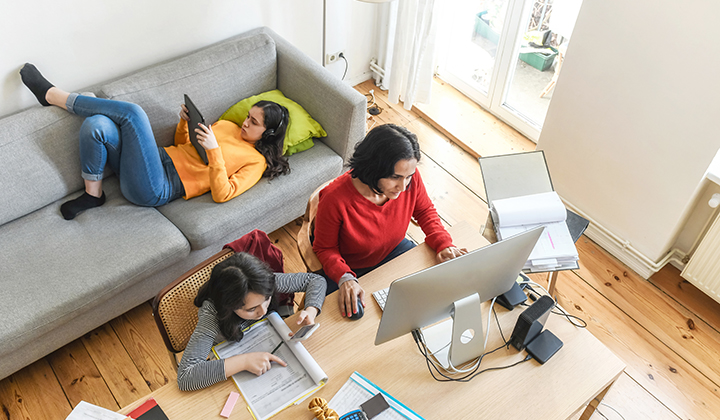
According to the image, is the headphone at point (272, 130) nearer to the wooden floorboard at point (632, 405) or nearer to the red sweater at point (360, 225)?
the red sweater at point (360, 225)

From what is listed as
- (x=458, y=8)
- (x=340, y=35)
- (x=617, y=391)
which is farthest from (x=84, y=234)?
(x=458, y=8)

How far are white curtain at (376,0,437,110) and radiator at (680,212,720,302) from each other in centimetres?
172

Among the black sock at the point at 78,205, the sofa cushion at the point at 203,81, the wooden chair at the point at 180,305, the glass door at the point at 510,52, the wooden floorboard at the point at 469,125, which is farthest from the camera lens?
the wooden floorboard at the point at 469,125

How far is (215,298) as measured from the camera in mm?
1474

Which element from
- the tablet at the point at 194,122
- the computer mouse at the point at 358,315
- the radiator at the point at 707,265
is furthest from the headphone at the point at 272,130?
the radiator at the point at 707,265

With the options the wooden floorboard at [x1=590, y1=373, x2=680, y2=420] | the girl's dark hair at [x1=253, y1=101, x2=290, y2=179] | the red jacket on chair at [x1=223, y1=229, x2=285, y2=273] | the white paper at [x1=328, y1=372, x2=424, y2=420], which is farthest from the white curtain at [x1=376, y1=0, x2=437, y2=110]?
the white paper at [x1=328, y1=372, x2=424, y2=420]

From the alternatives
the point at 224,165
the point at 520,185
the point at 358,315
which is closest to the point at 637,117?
the point at 520,185

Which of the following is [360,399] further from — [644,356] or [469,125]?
[469,125]

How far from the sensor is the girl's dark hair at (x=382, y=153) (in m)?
1.62

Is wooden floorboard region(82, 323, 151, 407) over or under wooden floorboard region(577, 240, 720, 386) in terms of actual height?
under

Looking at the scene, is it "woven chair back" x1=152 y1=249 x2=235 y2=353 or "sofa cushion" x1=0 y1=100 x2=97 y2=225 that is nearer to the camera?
"woven chair back" x1=152 y1=249 x2=235 y2=353

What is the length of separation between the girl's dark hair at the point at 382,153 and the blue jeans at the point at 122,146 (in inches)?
40.0

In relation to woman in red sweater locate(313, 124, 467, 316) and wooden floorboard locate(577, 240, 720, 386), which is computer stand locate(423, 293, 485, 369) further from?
wooden floorboard locate(577, 240, 720, 386)

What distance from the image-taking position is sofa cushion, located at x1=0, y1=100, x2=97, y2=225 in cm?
212
